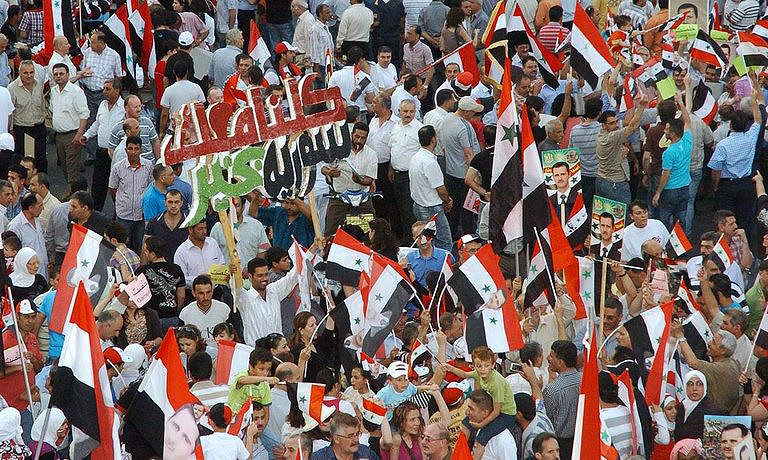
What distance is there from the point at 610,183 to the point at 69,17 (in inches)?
276

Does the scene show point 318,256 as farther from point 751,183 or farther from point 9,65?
point 9,65

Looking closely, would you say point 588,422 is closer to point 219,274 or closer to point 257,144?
point 219,274

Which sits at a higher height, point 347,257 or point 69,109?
point 69,109

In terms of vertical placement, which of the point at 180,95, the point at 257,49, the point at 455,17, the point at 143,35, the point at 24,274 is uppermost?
the point at 143,35

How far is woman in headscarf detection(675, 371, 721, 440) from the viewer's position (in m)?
12.5

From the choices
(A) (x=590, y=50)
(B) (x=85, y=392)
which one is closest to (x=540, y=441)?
(B) (x=85, y=392)

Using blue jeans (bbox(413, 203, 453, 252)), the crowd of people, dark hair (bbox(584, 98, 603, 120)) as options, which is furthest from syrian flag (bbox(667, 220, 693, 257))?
blue jeans (bbox(413, 203, 453, 252))

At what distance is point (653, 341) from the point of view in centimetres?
1275

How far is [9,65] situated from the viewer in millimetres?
20922

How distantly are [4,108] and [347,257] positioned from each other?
17.9 ft

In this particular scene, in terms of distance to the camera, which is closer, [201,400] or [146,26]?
[201,400]

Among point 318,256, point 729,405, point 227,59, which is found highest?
point 227,59

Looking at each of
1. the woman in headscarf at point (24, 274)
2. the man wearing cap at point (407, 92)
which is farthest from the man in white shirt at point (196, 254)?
the man wearing cap at point (407, 92)

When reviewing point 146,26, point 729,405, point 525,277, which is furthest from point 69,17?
point 729,405
